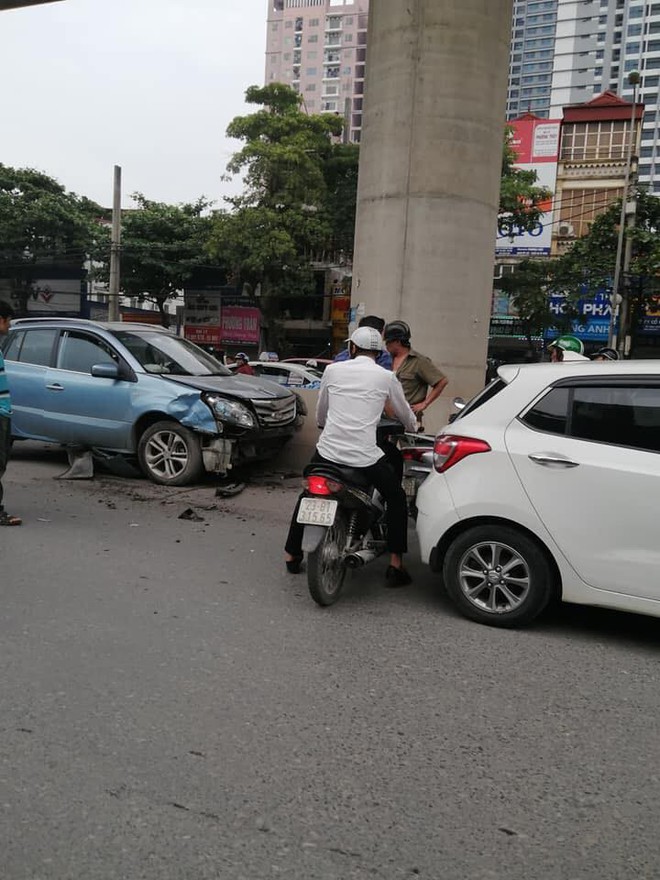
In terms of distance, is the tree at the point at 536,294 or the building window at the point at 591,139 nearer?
the tree at the point at 536,294

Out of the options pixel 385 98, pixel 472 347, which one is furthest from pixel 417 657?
pixel 385 98

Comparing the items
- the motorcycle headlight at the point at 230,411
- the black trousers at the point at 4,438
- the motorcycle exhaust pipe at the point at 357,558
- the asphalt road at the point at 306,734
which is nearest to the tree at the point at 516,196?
the motorcycle headlight at the point at 230,411

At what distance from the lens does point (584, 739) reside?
307 cm

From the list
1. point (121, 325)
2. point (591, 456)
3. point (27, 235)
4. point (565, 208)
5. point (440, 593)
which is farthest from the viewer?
point (565, 208)

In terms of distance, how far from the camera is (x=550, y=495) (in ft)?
13.5

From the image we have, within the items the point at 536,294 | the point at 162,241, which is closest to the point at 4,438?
the point at 536,294

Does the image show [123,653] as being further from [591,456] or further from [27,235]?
[27,235]

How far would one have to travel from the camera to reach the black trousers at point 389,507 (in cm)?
475

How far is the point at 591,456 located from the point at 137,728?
2.63 metres

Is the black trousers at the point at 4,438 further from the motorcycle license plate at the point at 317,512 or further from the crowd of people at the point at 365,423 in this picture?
the motorcycle license plate at the point at 317,512

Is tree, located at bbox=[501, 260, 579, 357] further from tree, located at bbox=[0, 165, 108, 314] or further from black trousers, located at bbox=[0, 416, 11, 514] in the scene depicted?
black trousers, located at bbox=[0, 416, 11, 514]

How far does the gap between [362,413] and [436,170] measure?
644cm

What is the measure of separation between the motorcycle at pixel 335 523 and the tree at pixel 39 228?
35138 mm

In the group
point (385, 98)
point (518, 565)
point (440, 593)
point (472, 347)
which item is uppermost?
point (385, 98)
